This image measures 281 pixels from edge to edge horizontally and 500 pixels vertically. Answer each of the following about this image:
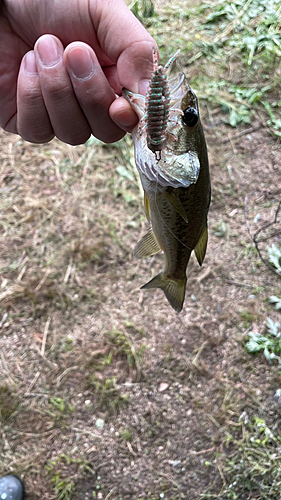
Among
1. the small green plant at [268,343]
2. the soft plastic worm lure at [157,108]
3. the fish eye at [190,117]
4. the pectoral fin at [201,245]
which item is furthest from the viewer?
the small green plant at [268,343]

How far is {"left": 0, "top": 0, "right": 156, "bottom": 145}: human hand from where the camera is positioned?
137 centimetres

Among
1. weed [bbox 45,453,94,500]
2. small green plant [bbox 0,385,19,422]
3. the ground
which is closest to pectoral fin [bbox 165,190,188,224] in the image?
the ground

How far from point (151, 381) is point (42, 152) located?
2457 mm

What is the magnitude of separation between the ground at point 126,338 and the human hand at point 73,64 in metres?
1.73

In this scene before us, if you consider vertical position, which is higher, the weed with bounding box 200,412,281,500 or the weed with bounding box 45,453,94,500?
the weed with bounding box 45,453,94,500

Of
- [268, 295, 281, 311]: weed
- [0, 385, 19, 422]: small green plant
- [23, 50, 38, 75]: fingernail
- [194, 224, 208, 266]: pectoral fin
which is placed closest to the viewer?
[23, 50, 38, 75]: fingernail

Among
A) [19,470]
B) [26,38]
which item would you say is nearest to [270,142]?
[26,38]

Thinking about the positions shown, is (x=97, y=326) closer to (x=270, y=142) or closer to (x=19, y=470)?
(x=19, y=470)

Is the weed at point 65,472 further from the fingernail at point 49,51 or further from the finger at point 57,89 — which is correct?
the fingernail at point 49,51

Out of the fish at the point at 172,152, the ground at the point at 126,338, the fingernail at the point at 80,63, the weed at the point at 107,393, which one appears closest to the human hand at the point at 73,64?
the fingernail at the point at 80,63

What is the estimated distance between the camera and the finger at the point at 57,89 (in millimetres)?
1387

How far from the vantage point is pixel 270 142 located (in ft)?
12.3

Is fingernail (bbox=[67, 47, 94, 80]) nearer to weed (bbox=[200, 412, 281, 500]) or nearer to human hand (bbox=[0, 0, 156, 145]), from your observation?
human hand (bbox=[0, 0, 156, 145])

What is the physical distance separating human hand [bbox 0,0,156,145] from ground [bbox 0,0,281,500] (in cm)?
173
